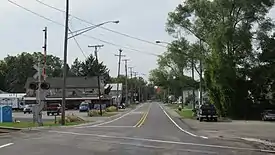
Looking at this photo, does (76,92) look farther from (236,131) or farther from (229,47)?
(236,131)

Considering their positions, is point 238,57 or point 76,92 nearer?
point 238,57

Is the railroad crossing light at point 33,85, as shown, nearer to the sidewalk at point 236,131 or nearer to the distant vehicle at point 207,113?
the sidewalk at point 236,131

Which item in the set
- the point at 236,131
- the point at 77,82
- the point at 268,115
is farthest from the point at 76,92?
the point at 236,131

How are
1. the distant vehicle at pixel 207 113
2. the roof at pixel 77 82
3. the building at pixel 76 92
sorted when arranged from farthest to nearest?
the roof at pixel 77 82, the building at pixel 76 92, the distant vehicle at pixel 207 113

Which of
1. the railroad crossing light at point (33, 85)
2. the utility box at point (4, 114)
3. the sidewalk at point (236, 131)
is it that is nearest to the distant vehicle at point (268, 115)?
the sidewalk at point (236, 131)

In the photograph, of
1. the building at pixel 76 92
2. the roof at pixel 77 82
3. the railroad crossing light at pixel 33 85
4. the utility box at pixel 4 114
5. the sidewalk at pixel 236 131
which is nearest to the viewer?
the sidewalk at pixel 236 131

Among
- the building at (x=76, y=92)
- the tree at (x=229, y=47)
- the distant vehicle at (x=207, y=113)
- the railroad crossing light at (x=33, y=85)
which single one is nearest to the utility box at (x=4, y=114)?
the railroad crossing light at (x=33, y=85)

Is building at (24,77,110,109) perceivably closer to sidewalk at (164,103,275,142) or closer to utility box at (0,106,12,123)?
utility box at (0,106,12,123)

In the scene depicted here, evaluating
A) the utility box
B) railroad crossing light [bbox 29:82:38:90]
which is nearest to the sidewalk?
railroad crossing light [bbox 29:82:38:90]

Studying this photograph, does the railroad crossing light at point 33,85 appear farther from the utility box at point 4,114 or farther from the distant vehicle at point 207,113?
the distant vehicle at point 207,113

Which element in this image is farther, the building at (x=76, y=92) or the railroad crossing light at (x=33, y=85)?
the building at (x=76, y=92)

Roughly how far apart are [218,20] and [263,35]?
6.32 m

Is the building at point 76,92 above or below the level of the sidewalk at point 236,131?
above

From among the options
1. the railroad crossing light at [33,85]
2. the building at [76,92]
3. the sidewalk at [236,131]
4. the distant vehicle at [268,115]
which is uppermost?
the building at [76,92]
